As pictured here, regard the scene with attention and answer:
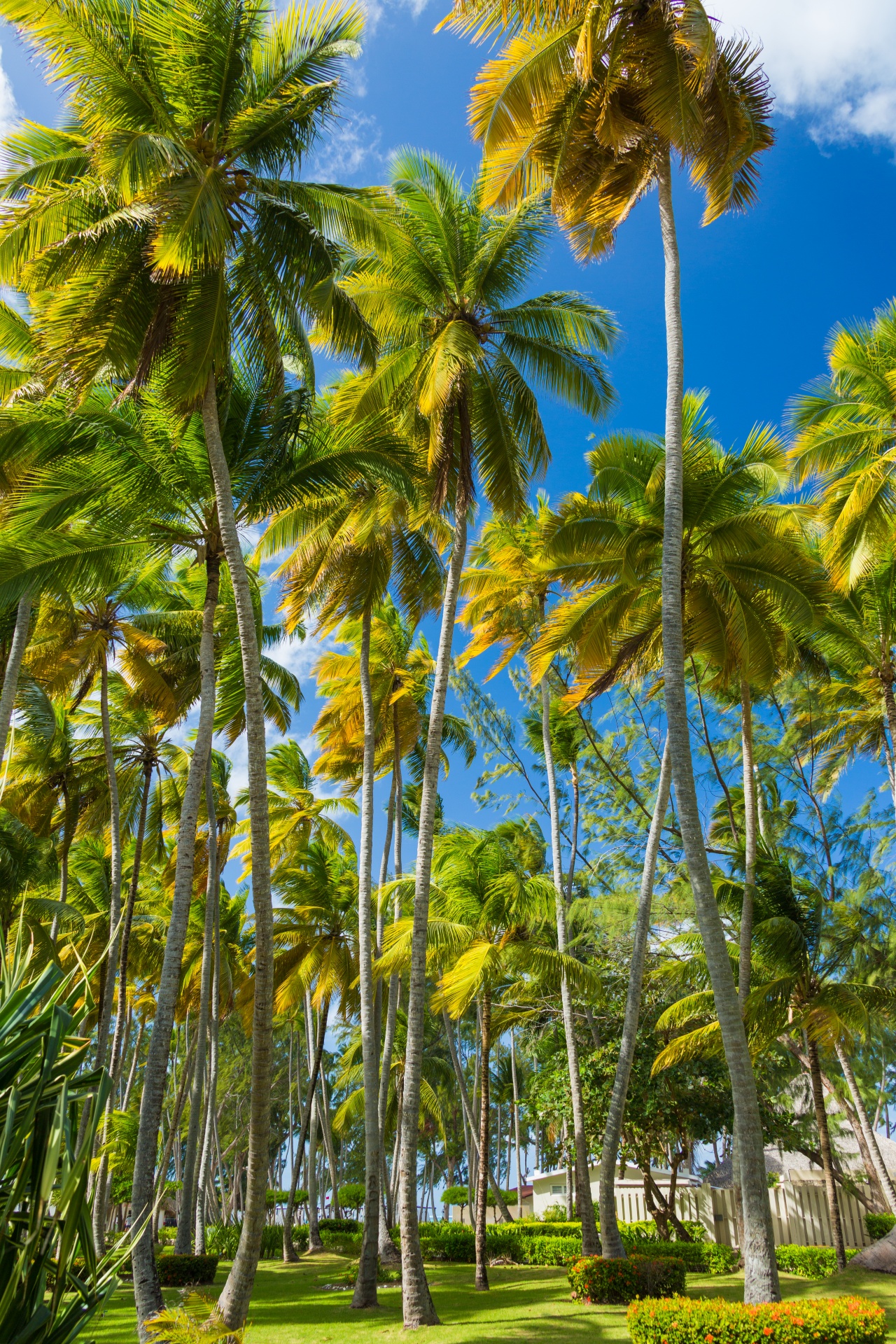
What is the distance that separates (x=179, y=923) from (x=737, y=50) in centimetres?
1251

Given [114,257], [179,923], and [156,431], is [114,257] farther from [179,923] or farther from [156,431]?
[179,923]

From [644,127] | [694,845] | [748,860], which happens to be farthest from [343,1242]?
[644,127]

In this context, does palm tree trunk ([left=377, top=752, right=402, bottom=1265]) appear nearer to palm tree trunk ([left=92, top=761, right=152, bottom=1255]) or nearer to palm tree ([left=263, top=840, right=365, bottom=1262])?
palm tree ([left=263, top=840, right=365, bottom=1262])

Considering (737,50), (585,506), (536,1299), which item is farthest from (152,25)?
(536,1299)

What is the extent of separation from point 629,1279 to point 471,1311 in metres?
2.24

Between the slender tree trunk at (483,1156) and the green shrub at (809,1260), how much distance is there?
5.20 m

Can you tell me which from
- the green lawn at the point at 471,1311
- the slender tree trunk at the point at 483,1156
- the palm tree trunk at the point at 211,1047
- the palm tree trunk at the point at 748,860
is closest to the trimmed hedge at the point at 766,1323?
the green lawn at the point at 471,1311

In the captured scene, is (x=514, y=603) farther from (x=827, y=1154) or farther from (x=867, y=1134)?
(x=867, y=1134)

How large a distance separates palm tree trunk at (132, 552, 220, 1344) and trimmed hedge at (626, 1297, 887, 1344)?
15.1 ft

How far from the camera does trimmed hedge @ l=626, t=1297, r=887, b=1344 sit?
25.9ft

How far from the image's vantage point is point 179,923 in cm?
1148

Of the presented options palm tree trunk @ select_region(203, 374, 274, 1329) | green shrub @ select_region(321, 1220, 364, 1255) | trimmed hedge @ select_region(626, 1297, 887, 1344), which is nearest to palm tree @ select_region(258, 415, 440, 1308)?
palm tree trunk @ select_region(203, 374, 274, 1329)

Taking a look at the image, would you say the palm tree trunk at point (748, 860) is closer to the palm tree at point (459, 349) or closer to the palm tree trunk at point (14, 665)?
the palm tree at point (459, 349)

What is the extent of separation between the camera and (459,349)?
1276 centimetres
